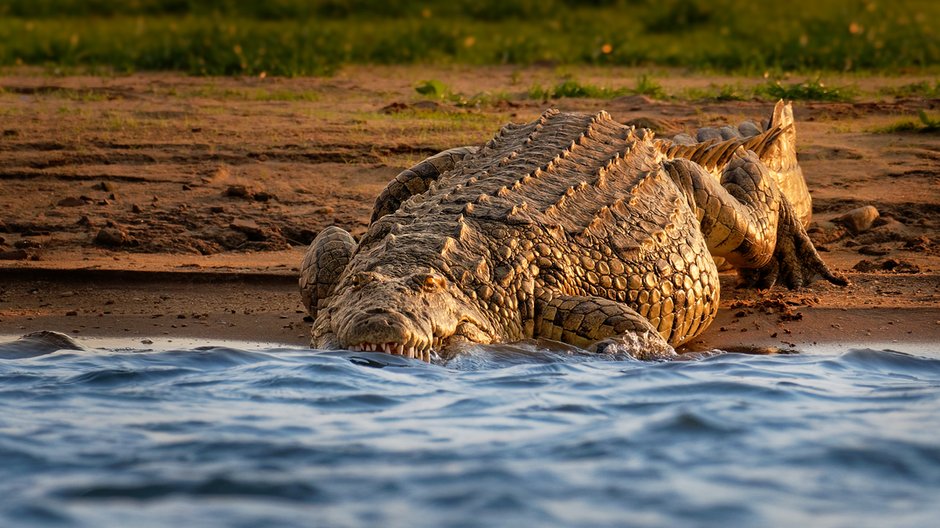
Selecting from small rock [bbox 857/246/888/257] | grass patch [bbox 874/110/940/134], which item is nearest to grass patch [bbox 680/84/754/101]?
grass patch [bbox 874/110/940/134]

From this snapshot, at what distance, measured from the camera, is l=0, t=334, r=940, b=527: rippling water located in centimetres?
423

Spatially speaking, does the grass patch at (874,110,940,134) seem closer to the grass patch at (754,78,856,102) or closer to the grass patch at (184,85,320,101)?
the grass patch at (754,78,856,102)

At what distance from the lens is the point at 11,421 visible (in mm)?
5160

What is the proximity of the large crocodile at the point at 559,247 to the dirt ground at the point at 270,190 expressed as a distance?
0.36 meters

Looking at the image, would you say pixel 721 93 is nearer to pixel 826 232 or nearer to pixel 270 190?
pixel 826 232

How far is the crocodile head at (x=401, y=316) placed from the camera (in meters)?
5.34

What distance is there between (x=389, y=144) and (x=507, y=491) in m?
6.20

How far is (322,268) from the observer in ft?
21.6

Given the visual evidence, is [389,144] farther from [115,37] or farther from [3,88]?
[115,37]

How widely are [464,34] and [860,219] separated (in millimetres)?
7523

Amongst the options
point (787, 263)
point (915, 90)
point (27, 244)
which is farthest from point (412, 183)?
point (915, 90)

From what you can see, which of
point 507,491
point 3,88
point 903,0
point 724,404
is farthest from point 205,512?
point 903,0

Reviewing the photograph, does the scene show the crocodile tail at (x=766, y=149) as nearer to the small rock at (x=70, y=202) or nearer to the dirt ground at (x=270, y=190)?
the dirt ground at (x=270, y=190)

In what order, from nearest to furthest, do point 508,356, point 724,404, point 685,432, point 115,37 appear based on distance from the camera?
point 685,432 < point 724,404 < point 508,356 < point 115,37
